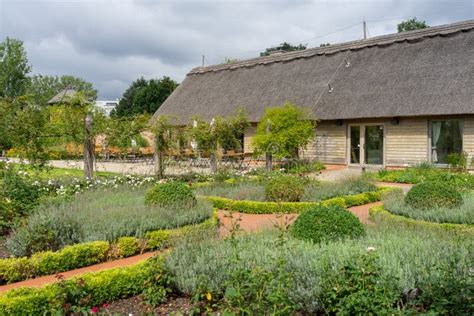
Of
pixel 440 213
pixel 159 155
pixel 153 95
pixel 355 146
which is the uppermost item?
pixel 153 95

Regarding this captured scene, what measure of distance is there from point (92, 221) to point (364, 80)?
16.6 meters

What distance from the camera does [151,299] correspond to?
503cm

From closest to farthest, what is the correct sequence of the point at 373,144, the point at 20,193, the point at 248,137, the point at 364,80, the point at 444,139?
the point at 20,193 < the point at 444,139 < the point at 373,144 < the point at 364,80 < the point at 248,137

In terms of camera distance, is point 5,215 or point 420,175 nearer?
point 5,215

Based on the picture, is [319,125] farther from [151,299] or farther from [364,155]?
[151,299]

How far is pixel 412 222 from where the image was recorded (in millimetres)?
8086

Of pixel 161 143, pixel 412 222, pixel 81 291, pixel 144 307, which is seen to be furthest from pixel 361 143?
pixel 81 291

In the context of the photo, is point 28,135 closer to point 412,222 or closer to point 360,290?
point 412,222

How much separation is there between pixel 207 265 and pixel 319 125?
17658 mm

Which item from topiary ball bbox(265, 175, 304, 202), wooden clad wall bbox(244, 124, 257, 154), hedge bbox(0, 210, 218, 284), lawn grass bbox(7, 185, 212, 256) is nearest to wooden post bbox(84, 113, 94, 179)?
lawn grass bbox(7, 185, 212, 256)

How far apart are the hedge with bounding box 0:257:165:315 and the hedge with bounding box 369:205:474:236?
4.51 meters

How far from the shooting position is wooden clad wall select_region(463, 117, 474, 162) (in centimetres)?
1750

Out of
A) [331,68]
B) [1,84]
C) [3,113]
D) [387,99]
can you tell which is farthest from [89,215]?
[1,84]

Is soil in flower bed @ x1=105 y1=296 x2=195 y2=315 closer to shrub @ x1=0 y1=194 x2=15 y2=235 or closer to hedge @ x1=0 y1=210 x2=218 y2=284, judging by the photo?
hedge @ x1=0 y1=210 x2=218 y2=284
